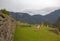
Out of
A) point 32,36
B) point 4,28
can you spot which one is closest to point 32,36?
point 32,36

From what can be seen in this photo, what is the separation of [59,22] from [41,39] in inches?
2512

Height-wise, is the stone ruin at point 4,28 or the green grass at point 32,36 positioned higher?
the stone ruin at point 4,28

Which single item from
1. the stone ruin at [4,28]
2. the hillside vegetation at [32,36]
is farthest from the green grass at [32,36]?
the stone ruin at [4,28]

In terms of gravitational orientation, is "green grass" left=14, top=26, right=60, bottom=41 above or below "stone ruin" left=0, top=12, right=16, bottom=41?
below

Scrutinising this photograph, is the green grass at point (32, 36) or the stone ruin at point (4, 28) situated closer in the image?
the stone ruin at point (4, 28)

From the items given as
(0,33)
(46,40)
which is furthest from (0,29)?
(46,40)

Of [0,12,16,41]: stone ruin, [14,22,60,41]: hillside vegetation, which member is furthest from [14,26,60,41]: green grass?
[0,12,16,41]: stone ruin

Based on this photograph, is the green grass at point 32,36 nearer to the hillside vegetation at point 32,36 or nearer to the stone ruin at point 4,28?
the hillside vegetation at point 32,36

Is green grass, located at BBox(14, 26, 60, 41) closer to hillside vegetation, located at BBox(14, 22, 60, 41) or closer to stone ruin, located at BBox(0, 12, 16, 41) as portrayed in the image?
hillside vegetation, located at BBox(14, 22, 60, 41)

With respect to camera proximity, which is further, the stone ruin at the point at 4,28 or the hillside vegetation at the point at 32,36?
the hillside vegetation at the point at 32,36

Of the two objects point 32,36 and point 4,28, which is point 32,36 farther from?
point 4,28

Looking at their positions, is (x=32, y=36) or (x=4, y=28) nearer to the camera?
(x=4, y=28)

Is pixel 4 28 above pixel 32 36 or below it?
above

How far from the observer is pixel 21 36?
29344 millimetres
